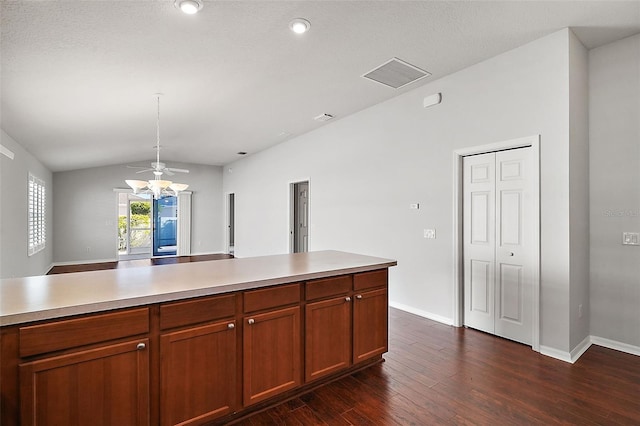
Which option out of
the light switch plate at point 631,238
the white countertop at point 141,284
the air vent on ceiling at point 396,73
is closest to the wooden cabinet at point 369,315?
the white countertop at point 141,284

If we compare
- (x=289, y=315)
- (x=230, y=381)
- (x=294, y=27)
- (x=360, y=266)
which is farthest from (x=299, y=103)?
(x=230, y=381)

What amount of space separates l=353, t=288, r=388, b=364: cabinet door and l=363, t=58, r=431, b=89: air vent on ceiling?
2.39m

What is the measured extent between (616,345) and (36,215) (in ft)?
29.5

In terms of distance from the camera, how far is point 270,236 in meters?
7.64

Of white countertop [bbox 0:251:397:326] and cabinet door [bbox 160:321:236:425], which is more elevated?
white countertop [bbox 0:251:397:326]

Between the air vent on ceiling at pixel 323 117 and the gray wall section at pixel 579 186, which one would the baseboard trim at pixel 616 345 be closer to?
the gray wall section at pixel 579 186

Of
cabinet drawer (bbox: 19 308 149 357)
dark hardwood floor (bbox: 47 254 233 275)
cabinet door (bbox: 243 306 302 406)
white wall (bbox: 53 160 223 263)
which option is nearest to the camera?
cabinet drawer (bbox: 19 308 149 357)

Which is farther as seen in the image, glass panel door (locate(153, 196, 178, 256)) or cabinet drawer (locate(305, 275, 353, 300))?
glass panel door (locate(153, 196, 178, 256))

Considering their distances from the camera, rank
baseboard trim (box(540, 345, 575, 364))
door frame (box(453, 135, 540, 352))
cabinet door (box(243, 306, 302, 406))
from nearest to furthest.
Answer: cabinet door (box(243, 306, 302, 406)), baseboard trim (box(540, 345, 575, 364)), door frame (box(453, 135, 540, 352))

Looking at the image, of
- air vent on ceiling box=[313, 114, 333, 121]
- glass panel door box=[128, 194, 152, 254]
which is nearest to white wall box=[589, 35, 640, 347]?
air vent on ceiling box=[313, 114, 333, 121]

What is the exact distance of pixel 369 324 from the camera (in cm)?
261

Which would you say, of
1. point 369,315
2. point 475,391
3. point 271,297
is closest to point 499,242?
point 475,391

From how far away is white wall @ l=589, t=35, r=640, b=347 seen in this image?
2939 millimetres

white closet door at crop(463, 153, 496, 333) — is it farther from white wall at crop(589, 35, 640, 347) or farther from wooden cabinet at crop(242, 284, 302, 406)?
wooden cabinet at crop(242, 284, 302, 406)
